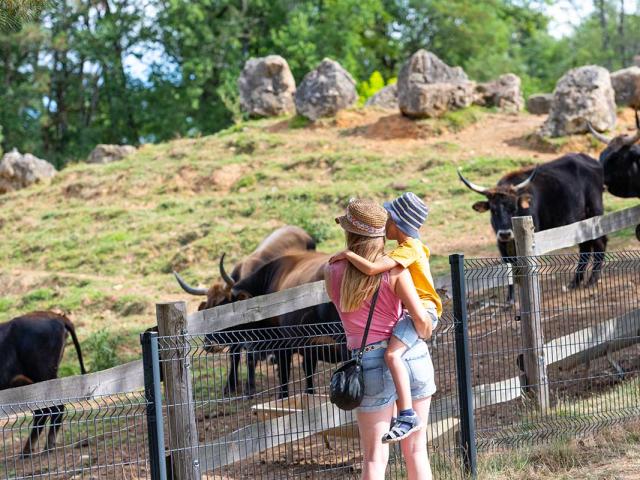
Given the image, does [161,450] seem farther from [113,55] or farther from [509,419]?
[113,55]

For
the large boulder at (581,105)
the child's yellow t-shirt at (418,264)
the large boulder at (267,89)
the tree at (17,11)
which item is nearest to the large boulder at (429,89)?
the large boulder at (581,105)

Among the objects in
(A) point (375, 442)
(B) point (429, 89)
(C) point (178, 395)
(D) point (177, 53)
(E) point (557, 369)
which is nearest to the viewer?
(A) point (375, 442)

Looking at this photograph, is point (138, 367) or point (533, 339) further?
point (533, 339)

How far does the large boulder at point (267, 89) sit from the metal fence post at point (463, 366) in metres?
21.2

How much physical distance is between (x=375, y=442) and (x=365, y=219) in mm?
1134

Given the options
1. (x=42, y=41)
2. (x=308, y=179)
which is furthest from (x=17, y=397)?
(x=42, y=41)

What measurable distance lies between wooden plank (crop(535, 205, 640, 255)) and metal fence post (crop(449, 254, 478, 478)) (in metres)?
1.80

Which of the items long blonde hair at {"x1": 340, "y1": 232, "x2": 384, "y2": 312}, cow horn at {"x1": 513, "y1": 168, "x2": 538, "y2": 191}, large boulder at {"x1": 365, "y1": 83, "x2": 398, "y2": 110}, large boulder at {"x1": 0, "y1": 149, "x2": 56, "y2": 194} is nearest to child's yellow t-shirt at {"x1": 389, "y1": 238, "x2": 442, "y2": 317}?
long blonde hair at {"x1": 340, "y1": 232, "x2": 384, "y2": 312}

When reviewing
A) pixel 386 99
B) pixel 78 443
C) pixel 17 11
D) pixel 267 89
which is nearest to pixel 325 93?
pixel 386 99

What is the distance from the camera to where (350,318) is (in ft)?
16.0

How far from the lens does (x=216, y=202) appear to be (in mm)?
20859

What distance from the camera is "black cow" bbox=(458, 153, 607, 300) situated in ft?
42.4

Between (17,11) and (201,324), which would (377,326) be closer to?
(201,324)

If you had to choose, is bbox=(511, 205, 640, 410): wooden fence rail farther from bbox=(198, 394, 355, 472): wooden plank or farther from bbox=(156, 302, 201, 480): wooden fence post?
bbox=(156, 302, 201, 480): wooden fence post
